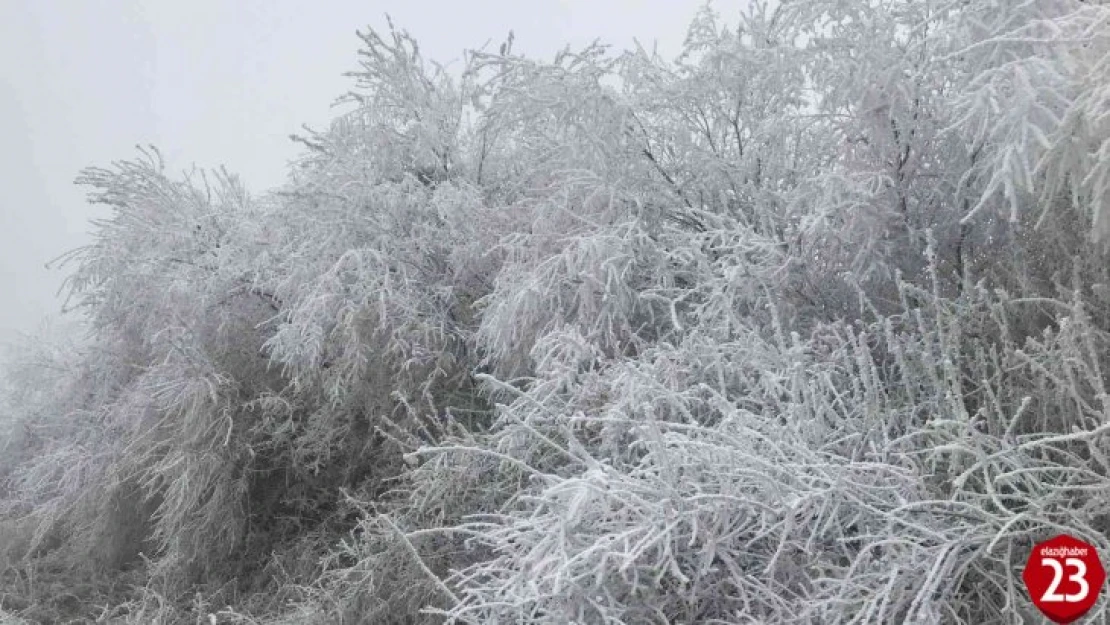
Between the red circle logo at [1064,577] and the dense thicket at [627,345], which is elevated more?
the dense thicket at [627,345]

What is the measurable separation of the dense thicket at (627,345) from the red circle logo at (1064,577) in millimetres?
73

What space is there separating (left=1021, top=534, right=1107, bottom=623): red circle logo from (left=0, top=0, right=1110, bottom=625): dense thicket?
7cm

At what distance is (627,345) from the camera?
5016mm

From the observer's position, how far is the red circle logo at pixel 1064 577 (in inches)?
107

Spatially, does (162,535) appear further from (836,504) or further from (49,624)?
(836,504)

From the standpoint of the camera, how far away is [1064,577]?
9.16ft

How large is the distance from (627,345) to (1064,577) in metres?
2.64

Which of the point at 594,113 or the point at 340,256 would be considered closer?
the point at 594,113

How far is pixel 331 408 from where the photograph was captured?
6.43 metres

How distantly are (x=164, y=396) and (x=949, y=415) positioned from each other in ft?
19.4

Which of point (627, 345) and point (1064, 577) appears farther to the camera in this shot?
point (627, 345)

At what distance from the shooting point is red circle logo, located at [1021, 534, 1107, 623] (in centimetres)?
271

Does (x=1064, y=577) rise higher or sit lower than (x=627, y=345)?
lower

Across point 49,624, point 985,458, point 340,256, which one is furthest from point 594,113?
point 49,624
